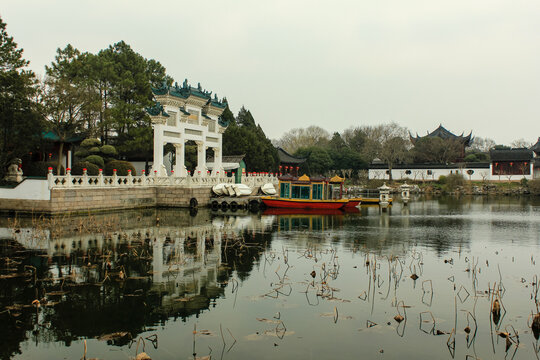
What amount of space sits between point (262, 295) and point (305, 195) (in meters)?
20.3

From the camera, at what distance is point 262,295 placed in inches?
345

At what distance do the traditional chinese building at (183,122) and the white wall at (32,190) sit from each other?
7334 mm

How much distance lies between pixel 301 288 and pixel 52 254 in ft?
23.6

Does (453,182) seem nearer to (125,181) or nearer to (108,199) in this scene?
(125,181)

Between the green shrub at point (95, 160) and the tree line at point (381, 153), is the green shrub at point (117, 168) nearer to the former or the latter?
the green shrub at point (95, 160)

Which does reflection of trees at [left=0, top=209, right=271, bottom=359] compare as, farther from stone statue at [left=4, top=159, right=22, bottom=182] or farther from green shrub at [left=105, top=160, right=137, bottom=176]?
green shrub at [left=105, top=160, right=137, bottom=176]

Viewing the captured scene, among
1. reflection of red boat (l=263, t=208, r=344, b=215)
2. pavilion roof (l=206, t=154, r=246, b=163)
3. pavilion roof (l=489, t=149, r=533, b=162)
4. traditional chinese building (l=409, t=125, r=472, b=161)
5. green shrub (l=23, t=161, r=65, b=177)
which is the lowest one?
reflection of red boat (l=263, t=208, r=344, b=215)

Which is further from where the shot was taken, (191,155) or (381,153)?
(381,153)

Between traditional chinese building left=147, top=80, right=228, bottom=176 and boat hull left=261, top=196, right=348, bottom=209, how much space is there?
15.5 feet

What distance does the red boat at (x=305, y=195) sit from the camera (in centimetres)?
2777

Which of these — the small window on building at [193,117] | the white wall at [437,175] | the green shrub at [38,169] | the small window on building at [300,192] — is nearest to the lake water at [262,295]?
the green shrub at [38,169]

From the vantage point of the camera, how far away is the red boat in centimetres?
2777

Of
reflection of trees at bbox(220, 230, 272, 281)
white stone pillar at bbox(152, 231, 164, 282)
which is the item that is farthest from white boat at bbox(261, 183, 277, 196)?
white stone pillar at bbox(152, 231, 164, 282)

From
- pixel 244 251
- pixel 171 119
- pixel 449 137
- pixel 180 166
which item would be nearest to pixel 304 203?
pixel 180 166
